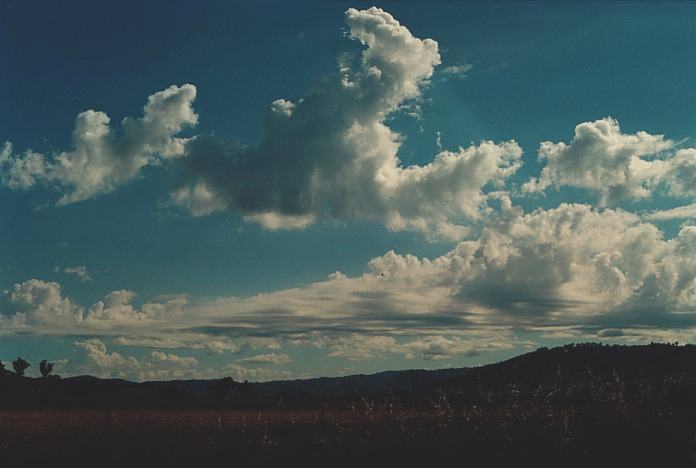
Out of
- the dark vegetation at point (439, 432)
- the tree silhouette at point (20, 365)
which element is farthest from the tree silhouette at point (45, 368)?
the dark vegetation at point (439, 432)

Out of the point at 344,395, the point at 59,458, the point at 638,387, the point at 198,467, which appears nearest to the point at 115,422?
the point at 59,458

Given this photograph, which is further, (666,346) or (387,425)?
(666,346)

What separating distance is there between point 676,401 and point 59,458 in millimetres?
18727

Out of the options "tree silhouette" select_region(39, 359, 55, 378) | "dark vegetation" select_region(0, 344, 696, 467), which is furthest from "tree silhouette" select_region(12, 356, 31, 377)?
"dark vegetation" select_region(0, 344, 696, 467)

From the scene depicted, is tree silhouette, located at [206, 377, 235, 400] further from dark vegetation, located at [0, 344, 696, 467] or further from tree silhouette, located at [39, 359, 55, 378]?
dark vegetation, located at [0, 344, 696, 467]

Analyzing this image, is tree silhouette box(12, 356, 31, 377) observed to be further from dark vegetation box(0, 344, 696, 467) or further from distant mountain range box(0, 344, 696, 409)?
dark vegetation box(0, 344, 696, 467)

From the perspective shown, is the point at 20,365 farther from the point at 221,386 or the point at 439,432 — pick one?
the point at 439,432

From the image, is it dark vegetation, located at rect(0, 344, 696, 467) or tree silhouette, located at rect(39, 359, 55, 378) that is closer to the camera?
dark vegetation, located at rect(0, 344, 696, 467)

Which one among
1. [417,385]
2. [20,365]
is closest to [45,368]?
[20,365]

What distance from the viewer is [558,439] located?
18.2 meters

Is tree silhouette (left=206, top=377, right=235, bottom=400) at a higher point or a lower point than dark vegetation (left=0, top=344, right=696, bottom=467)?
lower

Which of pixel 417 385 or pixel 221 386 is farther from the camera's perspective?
pixel 221 386

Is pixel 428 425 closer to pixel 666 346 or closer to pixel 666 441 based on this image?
pixel 666 441

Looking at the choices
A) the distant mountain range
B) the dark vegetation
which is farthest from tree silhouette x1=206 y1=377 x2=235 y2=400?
the dark vegetation
